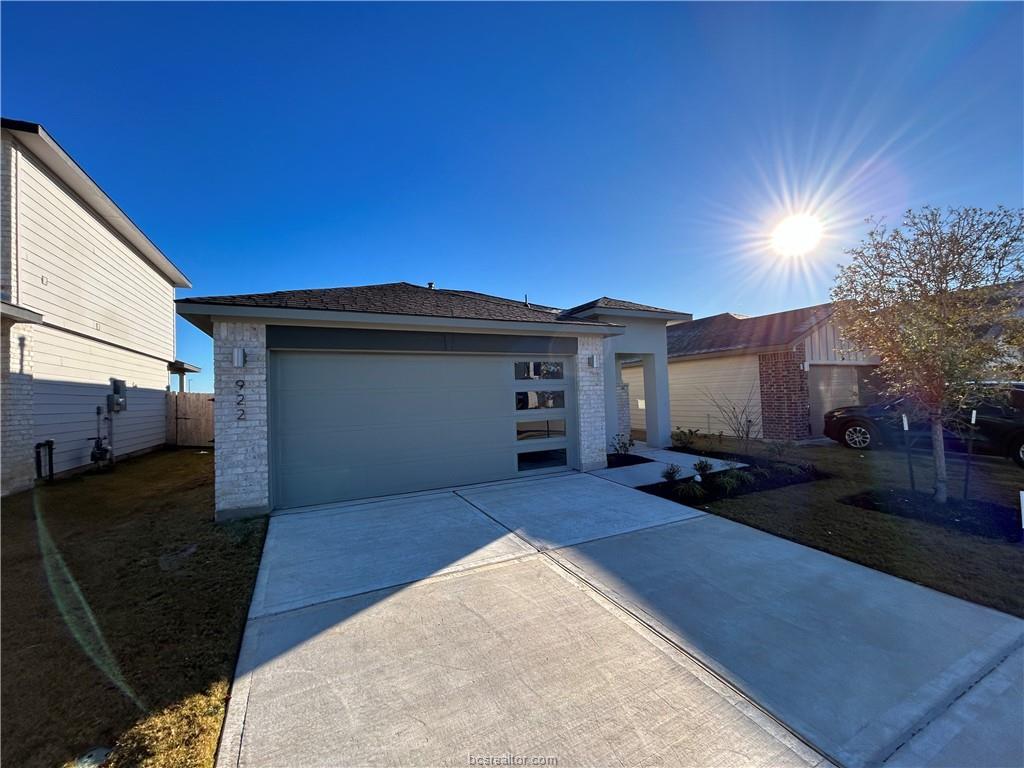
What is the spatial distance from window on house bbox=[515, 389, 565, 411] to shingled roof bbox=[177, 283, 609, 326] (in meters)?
1.36

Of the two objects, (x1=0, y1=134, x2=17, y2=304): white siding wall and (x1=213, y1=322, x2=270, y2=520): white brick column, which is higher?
(x1=0, y1=134, x2=17, y2=304): white siding wall

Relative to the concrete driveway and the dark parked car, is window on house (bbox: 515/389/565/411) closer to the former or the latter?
the concrete driveway

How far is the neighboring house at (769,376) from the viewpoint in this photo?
1103cm

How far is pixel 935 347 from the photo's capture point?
5242mm

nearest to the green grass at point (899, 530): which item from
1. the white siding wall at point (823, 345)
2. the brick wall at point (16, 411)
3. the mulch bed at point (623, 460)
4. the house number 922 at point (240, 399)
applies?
the mulch bed at point (623, 460)

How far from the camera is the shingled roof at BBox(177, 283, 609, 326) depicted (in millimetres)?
5754

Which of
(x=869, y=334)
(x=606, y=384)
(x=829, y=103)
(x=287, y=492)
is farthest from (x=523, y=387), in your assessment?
(x=829, y=103)

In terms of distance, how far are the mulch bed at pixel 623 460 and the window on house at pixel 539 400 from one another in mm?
1704

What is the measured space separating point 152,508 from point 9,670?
14.7 ft

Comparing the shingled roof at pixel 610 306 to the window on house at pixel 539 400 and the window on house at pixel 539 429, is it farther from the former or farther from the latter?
the window on house at pixel 539 429

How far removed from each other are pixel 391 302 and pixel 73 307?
8138mm

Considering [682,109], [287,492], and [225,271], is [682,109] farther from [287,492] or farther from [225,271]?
[225,271]

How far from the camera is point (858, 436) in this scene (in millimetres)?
10102

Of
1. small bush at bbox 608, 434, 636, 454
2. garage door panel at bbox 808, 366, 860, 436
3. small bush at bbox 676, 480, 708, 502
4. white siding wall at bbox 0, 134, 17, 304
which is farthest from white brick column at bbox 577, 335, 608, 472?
white siding wall at bbox 0, 134, 17, 304
